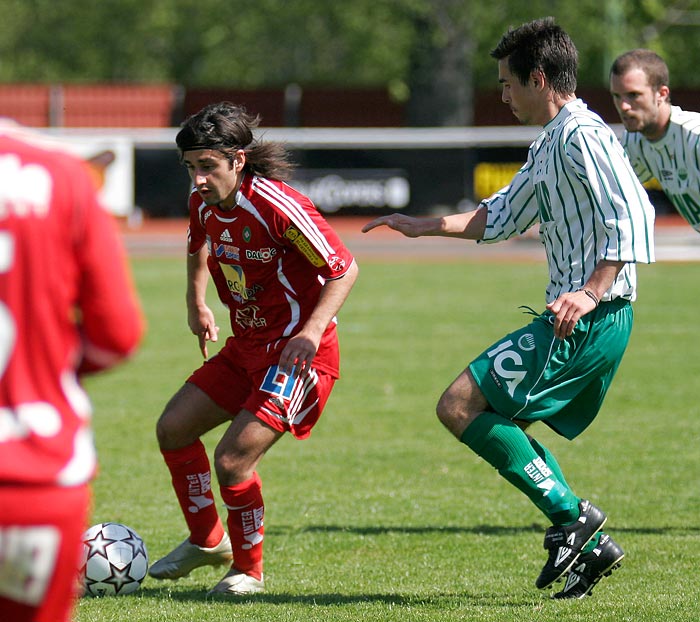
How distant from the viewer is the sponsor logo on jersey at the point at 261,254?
4898mm

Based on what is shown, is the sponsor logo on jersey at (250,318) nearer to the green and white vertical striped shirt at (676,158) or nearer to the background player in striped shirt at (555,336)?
the background player in striped shirt at (555,336)

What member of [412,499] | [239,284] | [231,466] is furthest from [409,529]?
[239,284]

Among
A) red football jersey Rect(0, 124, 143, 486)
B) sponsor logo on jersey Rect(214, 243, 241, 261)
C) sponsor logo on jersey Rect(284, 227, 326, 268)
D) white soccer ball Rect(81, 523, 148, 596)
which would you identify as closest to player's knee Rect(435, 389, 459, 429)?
sponsor logo on jersey Rect(284, 227, 326, 268)

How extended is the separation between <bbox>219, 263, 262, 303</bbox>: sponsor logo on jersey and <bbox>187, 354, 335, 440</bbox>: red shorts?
1.01 feet

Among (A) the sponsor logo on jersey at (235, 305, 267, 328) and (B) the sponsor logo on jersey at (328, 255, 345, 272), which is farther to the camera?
(A) the sponsor logo on jersey at (235, 305, 267, 328)

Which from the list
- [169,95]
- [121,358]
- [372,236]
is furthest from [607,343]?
[169,95]

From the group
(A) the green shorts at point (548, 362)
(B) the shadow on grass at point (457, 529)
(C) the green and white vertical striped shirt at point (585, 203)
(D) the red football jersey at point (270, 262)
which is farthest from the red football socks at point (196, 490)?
(C) the green and white vertical striped shirt at point (585, 203)

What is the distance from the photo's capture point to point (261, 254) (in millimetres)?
4902

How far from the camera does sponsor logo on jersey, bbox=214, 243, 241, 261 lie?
4929 millimetres

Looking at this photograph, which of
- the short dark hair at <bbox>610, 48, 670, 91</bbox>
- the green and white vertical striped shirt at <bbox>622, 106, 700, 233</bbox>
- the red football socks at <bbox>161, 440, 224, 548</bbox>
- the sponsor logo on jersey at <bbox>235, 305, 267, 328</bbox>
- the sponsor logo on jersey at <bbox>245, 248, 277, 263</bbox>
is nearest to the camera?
the sponsor logo on jersey at <bbox>245, 248, 277, 263</bbox>

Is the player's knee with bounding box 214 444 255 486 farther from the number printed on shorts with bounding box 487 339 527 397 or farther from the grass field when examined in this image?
the number printed on shorts with bounding box 487 339 527 397

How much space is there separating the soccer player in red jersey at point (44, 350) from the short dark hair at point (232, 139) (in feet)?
7.38

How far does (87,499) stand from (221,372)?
8.45 ft

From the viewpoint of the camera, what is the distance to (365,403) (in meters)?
10.0
